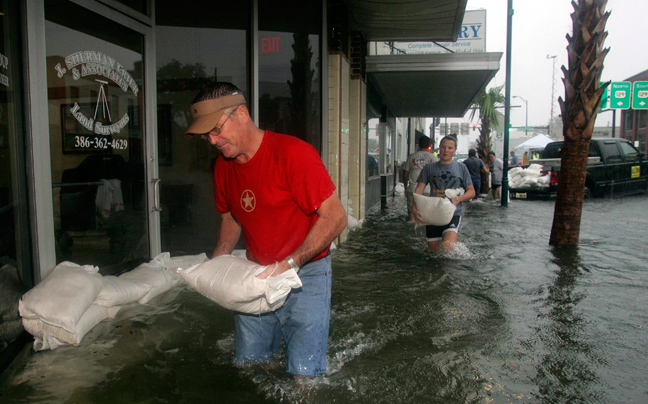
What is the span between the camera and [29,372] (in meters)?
3.28

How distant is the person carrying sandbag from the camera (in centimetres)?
698

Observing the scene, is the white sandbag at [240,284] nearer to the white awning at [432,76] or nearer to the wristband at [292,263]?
the wristband at [292,263]

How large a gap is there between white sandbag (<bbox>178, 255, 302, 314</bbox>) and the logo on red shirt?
0.28 m

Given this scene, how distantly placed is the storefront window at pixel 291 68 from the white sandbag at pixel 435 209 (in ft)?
6.00

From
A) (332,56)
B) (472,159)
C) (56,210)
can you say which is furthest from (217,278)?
(472,159)

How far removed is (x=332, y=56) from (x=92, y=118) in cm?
436

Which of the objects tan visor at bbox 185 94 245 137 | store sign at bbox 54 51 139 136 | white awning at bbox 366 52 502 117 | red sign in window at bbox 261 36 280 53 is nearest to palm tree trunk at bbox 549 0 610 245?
white awning at bbox 366 52 502 117

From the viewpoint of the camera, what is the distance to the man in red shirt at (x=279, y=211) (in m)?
2.61

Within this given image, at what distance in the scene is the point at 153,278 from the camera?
14.8ft

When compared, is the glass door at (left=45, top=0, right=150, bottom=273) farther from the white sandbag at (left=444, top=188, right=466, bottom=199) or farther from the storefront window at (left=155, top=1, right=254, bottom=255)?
the white sandbag at (left=444, top=188, right=466, bottom=199)

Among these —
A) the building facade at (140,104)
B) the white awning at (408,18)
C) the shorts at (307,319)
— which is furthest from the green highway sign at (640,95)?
the shorts at (307,319)

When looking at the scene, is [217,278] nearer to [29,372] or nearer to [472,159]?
[29,372]

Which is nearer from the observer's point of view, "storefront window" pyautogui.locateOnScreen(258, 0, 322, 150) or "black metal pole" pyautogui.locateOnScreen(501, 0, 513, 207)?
"storefront window" pyautogui.locateOnScreen(258, 0, 322, 150)

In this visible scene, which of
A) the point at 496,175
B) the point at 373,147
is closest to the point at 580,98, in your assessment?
the point at 373,147
